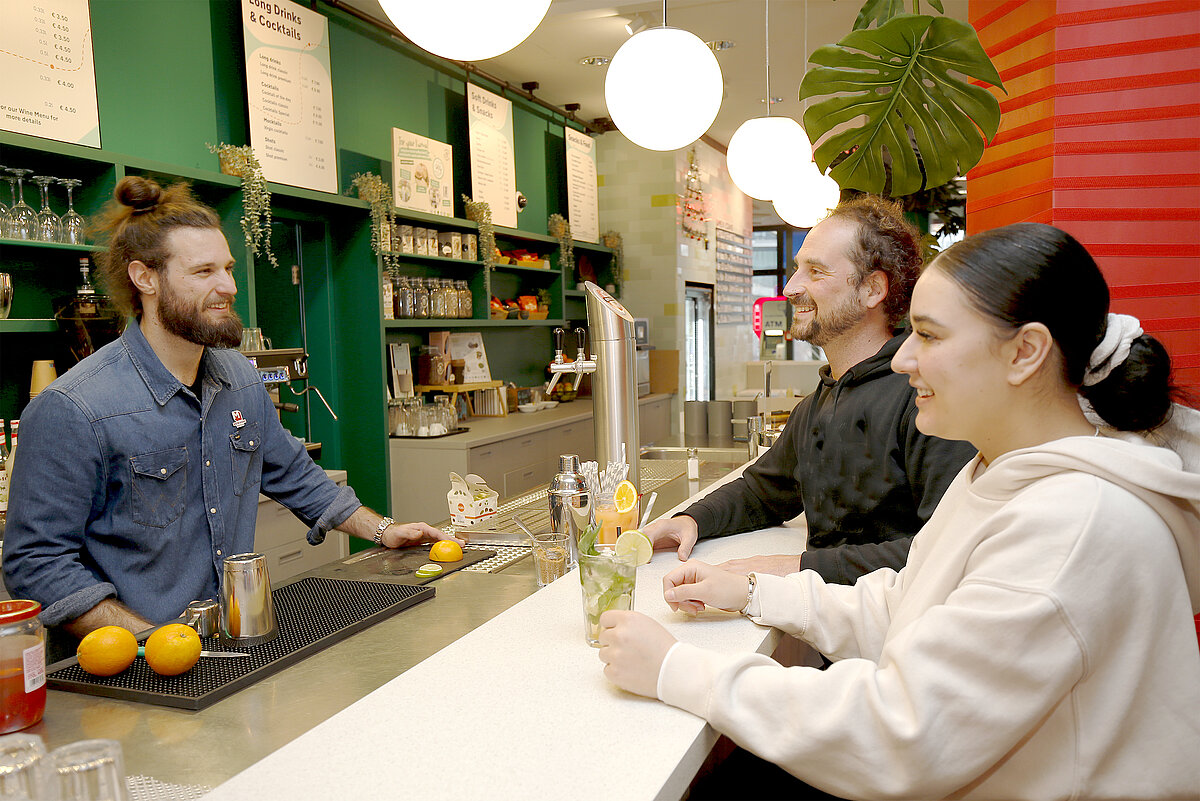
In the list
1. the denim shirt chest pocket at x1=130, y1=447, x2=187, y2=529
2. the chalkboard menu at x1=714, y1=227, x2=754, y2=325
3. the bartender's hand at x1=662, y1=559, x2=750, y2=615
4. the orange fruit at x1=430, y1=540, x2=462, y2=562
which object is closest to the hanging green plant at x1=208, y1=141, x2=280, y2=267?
the denim shirt chest pocket at x1=130, y1=447, x2=187, y2=529

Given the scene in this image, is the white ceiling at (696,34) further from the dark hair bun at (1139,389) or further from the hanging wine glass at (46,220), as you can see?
the dark hair bun at (1139,389)

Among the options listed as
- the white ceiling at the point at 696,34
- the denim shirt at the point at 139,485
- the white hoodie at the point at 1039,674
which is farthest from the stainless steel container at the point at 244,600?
the white ceiling at the point at 696,34

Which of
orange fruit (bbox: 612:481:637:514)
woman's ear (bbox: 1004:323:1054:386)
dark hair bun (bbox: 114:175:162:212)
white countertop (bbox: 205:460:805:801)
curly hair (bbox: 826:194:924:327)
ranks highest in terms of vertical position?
dark hair bun (bbox: 114:175:162:212)

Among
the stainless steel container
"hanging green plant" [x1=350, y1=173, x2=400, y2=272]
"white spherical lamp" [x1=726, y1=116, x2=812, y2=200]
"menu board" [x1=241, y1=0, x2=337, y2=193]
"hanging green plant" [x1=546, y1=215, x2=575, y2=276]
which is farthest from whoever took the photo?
"hanging green plant" [x1=546, y1=215, x2=575, y2=276]

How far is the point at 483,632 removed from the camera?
150cm

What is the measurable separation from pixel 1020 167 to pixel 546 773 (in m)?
2.26

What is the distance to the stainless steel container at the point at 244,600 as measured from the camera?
1476 mm

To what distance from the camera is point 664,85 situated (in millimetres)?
2430

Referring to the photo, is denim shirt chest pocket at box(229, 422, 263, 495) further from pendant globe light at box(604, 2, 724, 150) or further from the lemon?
pendant globe light at box(604, 2, 724, 150)

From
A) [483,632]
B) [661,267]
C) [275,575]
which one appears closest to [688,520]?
[483,632]

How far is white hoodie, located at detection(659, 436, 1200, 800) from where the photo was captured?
1.01 metres

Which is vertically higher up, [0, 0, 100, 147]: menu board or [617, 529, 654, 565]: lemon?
[0, 0, 100, 147]: menu board

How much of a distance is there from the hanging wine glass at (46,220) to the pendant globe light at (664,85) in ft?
6.76

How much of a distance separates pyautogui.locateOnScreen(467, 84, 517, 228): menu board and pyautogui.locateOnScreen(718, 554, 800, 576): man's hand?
15.2 feet
